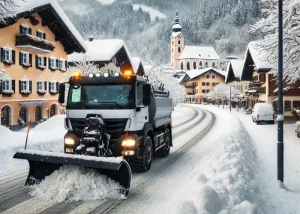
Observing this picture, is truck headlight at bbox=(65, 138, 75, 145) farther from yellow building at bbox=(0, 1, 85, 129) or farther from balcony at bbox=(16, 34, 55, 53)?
balcony at bbox=(16, 34, 55, 53)

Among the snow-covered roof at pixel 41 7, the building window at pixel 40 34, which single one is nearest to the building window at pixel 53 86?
the building window at pixel 40 34

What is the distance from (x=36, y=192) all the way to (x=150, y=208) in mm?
2767

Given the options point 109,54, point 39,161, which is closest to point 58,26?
point 109,54

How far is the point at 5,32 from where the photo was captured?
2569 centimetres

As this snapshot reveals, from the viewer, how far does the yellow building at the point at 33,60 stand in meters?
26.0

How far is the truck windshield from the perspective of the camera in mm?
9266

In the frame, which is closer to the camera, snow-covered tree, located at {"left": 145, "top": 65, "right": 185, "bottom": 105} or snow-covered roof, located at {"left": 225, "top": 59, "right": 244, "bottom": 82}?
snow-covered roof, located at {"left": 225, "top": 59, "right": 244, "bottom": 82}

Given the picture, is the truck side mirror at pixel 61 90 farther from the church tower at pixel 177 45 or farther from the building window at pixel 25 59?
the church tower at pixel 177 45

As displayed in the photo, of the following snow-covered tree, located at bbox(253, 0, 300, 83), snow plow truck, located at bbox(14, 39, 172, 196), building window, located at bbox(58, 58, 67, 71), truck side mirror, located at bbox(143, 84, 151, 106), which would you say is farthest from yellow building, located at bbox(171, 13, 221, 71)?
truck side mirror, located at bbox(143, 84, 151, 106)

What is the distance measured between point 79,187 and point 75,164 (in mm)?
532

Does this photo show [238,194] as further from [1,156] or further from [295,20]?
[295,20]

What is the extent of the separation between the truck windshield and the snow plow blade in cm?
222

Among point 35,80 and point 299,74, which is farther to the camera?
point 35,80

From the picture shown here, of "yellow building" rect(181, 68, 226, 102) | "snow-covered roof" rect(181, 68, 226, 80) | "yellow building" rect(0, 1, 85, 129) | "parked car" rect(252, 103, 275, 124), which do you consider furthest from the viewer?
"yellow building" rect(181, 68, 226, 102)
